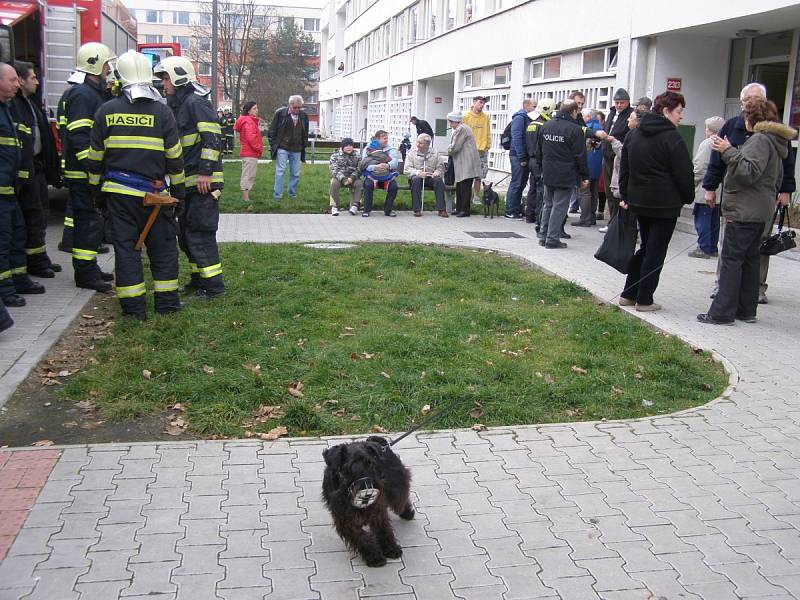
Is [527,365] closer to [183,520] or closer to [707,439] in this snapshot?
[707,439]

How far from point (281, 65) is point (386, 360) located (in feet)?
228

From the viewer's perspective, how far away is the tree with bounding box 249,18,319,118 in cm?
5887

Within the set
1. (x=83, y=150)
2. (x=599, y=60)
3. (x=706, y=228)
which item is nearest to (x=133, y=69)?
(x=83, y=150)

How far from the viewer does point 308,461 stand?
16.2 ft

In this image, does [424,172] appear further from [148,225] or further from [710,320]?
[148,225]

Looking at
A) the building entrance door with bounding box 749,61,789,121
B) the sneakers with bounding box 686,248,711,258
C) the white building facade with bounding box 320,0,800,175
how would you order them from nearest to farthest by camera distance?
the sneakers with bounding box 686,248,711,258 < the white building facade with bounding box 320,0,800,175 < the building entrance door with bounding box 749,61,789,121

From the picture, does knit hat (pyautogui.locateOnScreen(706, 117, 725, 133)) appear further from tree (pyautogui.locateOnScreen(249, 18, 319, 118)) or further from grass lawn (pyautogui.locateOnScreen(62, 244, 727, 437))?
tree (pyautogui.locateOnScreen(249, 18, 319, 118))

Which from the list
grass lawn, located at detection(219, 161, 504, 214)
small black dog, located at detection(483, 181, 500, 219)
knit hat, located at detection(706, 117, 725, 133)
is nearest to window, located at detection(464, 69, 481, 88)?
grass lawn, located at detection(219, 161, 504, 214)

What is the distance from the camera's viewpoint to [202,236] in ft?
28.4

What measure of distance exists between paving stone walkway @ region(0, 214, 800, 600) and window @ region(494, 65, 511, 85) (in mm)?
19746

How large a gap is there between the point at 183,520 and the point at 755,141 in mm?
6069

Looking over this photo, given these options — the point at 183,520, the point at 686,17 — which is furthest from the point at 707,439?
the point at 686,17

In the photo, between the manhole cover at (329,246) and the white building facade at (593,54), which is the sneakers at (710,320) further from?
the white building facade at (593,54)

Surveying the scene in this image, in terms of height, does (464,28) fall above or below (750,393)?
above
